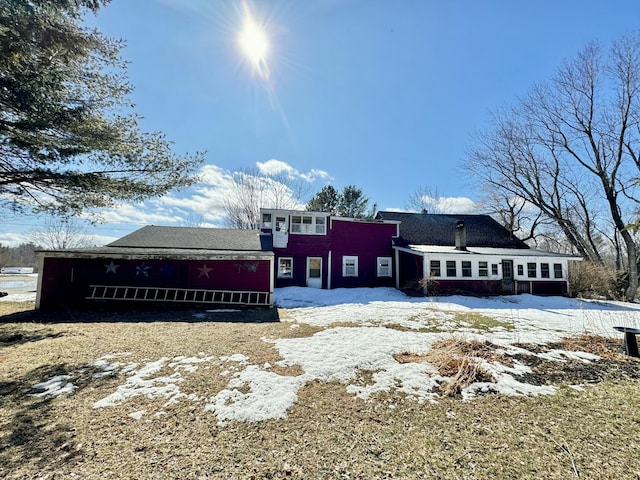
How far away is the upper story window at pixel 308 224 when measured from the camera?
57.6ft

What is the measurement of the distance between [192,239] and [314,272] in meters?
7.33

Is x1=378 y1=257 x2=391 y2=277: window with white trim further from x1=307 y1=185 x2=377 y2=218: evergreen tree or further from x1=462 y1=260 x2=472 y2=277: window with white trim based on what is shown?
x1=307 y1=185 x2=377 y2=218: evergreen tree

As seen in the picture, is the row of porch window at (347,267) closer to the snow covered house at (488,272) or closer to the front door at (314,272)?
the front door at (314,272)

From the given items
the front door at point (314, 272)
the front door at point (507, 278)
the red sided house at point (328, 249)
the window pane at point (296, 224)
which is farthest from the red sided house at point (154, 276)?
the front door at point (507, 278)

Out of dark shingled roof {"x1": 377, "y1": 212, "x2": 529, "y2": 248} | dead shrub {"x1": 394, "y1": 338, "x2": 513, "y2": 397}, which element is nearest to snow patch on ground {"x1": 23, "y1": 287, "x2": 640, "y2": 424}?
dead shrub {"x1": 394, "y1": 338, "x2": 513, "y2": 397}

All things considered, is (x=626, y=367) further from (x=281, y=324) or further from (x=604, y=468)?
(x=281, y=324)

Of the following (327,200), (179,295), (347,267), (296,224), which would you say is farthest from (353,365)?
(327,200)

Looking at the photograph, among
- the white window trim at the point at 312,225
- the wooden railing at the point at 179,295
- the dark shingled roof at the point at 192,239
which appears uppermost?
the white window trim at the point at 312,225

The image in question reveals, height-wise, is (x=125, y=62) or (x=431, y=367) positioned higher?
(x=125, y=62)

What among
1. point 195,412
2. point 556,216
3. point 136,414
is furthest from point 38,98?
point 556,216

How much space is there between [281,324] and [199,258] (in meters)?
5.32

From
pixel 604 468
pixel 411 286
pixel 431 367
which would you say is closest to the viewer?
pixel 604 468

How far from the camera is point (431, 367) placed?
16.5 ft

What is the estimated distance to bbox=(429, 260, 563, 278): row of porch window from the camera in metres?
16.0
